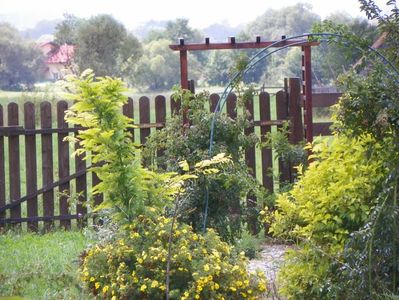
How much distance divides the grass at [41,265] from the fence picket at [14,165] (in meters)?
0.49

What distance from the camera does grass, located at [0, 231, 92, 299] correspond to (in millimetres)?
6155

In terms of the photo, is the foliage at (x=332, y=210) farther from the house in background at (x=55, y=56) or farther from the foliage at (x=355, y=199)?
the house in background at (x=55, y=56)

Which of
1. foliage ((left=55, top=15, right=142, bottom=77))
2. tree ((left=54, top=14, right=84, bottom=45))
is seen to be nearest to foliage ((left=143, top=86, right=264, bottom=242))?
foliage ((left=55, top=15, right=142, bottom=77))

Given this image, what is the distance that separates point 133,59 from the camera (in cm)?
2448

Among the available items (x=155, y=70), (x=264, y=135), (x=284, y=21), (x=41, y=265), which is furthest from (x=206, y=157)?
(x=284, y=21)

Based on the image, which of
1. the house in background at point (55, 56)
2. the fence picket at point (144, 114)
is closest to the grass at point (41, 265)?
the fence picket at point (144, 114)

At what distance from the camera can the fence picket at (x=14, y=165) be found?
376 inches

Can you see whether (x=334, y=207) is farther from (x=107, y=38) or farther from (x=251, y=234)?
(x=107, y=38)

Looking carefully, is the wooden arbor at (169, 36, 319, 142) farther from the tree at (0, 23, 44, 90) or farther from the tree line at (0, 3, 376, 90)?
the tree at (0, 23, 44, 90)

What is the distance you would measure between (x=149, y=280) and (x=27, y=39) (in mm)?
27155

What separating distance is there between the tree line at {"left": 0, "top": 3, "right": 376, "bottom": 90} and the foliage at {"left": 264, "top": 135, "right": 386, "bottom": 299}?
44.6 feet

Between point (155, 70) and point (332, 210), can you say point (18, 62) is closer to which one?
point (155, 70)

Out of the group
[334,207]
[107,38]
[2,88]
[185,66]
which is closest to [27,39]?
[2,88]

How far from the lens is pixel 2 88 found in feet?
86.0
